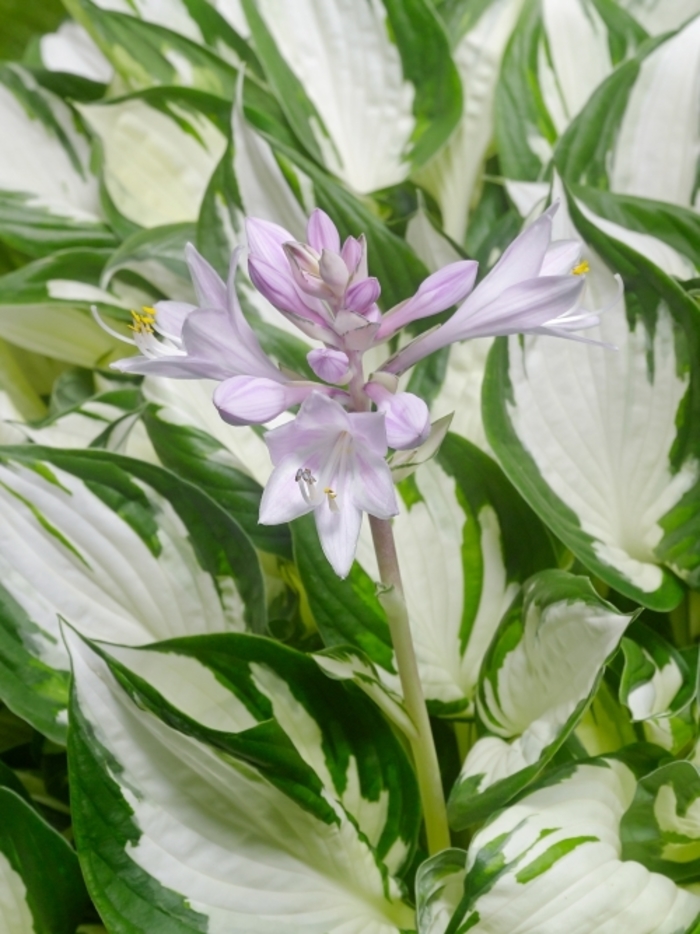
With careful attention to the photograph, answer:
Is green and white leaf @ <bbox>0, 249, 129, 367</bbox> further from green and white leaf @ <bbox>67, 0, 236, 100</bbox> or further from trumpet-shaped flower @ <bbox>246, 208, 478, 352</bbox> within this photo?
trumpet-shaped flower @ <bbox>246, 208, 478, 352</bbox>

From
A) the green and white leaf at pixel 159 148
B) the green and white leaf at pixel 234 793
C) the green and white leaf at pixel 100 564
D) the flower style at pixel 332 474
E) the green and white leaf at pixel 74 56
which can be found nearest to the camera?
the flower style at pixel 332 474

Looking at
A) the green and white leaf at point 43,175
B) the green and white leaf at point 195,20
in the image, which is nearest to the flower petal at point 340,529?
the green and white leaf at point 43,175

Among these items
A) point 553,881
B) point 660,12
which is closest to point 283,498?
point 553,881

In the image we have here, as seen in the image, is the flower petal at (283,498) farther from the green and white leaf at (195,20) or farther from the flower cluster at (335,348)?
the green and white leaf at (195,20)

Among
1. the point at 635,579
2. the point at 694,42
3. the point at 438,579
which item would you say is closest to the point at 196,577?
the point at 438,579

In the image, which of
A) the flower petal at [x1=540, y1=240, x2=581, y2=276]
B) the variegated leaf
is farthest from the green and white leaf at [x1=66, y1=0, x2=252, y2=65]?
the flower petal at [x1=540, y1=240, x2=581, y2=276]

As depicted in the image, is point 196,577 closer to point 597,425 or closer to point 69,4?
point 597,425
